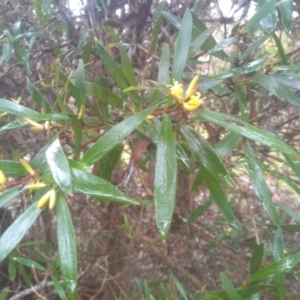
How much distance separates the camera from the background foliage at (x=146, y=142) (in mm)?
503

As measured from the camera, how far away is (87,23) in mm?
1332

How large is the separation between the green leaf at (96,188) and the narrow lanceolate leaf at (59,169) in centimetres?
3

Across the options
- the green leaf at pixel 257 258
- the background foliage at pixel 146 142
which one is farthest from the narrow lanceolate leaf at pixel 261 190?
the green leaf at pixel 257 258

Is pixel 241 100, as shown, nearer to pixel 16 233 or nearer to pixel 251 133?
pixel 251 133

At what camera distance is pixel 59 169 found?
46cm

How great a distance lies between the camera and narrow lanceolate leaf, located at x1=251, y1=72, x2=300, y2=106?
2.33 ft

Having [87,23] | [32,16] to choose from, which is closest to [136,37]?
[87,23]

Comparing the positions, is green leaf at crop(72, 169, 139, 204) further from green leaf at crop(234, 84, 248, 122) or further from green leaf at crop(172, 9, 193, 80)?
green leaf at crop(234, 84, 248, 122)

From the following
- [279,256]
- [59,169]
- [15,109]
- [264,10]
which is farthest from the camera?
[279,256]

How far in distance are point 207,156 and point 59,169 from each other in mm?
222

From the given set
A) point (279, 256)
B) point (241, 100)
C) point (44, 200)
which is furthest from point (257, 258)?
point (44, 200)

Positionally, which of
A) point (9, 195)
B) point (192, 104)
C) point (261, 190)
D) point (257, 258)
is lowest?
point (257, 258)

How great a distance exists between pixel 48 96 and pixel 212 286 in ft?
2.84

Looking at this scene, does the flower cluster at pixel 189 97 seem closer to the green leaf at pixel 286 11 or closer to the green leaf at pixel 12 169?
the green leaf at pixel 12 169
